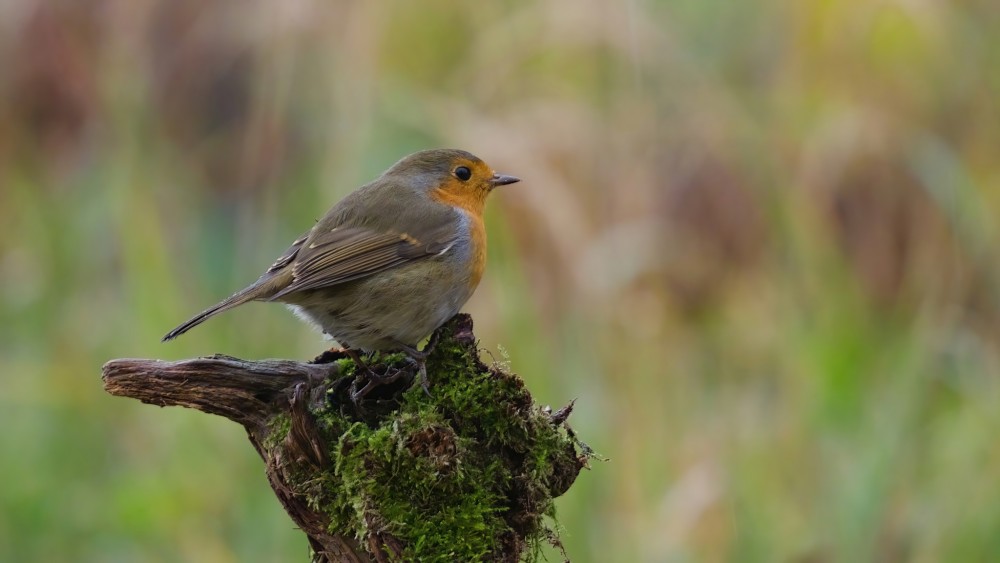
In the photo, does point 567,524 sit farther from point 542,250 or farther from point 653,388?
point 542,250

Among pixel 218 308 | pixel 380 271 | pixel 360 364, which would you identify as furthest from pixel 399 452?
pixel 380 271

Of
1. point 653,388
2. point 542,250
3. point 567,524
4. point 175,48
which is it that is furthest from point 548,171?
point 175,48

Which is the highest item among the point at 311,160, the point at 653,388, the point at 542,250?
the point at 311,160

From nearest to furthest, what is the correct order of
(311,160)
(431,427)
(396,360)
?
(431,427) < (396,360) < (311,160)

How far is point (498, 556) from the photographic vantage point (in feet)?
6.97

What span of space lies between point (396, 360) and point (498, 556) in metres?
0.64

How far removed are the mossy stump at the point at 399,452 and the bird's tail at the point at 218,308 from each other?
1.32 ft

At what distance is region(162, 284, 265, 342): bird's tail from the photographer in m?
2.63

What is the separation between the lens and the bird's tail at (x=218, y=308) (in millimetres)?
2629

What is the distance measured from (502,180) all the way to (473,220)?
212mm

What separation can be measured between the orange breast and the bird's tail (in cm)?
54

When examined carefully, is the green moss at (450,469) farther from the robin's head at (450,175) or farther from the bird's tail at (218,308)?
the robin's head at (450,175)

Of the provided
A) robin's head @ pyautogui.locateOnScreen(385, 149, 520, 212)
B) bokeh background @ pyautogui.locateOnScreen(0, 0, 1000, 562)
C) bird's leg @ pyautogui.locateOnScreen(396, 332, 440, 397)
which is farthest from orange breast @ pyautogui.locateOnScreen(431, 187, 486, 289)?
bird's leg @ pyautogui.locateOnScreen(396, 332, 440, 397)

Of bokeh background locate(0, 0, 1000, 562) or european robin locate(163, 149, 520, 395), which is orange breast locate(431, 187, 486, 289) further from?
bokeh background locate(0, 0, 1000, 562)
